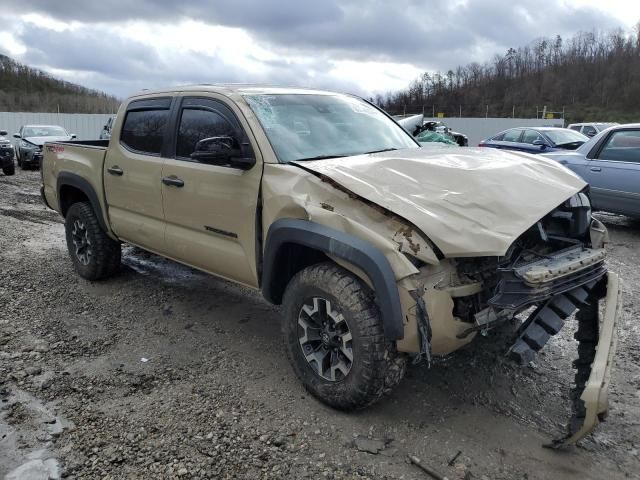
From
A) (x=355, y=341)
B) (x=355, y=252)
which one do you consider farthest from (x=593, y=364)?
(x=355, y=252)

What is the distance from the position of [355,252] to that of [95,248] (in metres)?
3.57

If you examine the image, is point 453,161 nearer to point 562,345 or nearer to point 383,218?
point 383,218

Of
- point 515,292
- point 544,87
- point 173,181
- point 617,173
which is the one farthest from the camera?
point 544,87

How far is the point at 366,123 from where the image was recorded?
4.32 metres

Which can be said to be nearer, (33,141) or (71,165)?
(71,165)

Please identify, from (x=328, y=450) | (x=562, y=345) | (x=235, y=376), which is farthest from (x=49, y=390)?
(x=562, y=345)

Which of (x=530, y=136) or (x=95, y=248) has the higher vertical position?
(x=530, y=136)

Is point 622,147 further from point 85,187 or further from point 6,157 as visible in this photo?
point 6,157

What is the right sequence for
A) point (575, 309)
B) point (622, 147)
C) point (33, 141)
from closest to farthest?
point (575, 309) → point (622, 147) → point (33, 141)

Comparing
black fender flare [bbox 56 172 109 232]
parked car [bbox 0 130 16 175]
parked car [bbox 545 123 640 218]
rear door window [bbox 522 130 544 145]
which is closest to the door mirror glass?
black fender flare [bbox 56 172 109 232]

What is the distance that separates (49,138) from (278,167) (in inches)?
677

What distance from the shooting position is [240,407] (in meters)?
3.27

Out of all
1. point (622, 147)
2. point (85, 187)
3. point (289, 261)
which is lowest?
point (289, 261)

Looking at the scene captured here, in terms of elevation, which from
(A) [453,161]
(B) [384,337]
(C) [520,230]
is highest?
(A) [453,161]
